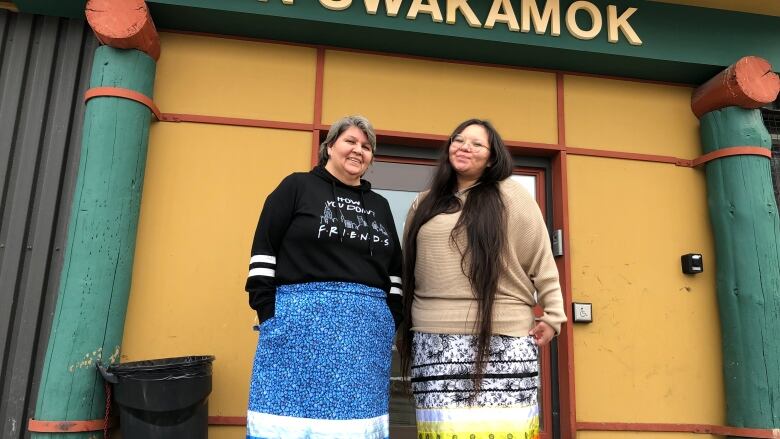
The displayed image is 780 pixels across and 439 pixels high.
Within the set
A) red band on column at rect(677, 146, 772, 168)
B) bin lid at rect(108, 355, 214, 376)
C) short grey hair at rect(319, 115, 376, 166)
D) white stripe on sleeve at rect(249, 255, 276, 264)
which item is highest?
red band on column at rect(677, 146, 772, 168)

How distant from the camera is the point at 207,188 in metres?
3.58

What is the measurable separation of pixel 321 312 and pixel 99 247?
5.66 ft

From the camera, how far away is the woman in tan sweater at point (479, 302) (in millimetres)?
2188

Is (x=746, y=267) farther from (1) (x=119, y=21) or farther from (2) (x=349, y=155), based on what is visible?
(1) (x=119, y=21)

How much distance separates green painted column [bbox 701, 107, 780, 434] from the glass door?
1.18 metres

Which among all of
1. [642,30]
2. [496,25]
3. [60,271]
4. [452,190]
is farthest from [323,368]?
[642,30]

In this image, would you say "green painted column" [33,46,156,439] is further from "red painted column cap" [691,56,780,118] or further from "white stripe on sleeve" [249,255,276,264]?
"red painted column cap" [691,56,780,118]

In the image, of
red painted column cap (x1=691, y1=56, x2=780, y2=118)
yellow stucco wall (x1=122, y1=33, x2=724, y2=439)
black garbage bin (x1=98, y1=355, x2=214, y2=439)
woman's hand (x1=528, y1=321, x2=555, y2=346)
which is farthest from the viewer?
red painted column cap (x1=691, y1=56, x2=780, y2=118)

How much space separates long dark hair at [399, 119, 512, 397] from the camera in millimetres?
2213

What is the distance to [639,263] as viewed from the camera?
13.0 ft

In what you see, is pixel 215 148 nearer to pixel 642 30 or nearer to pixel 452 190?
pixel 452 190

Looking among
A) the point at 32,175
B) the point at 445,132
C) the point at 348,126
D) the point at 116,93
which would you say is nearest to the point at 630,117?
the point at 445,132

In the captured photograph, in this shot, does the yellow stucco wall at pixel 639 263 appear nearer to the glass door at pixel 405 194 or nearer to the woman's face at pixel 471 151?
the glass door at pixel 405 194

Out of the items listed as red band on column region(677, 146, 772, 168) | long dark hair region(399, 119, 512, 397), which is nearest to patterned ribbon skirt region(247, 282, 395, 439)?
long dark hair region(399, 119, 512, 397)
